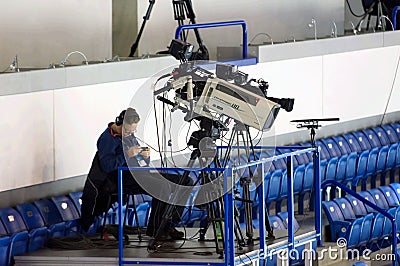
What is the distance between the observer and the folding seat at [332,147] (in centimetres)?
1355

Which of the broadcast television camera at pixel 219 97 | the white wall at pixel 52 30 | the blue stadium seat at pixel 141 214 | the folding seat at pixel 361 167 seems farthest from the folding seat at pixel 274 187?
the broadcast television camera at pixel 219 97

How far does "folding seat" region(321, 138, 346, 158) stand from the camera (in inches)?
533

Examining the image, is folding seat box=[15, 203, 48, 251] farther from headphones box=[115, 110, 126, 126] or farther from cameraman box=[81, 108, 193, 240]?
headphones box=[115, 110, 126, 126]

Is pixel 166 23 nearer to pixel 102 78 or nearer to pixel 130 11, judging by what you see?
pixel 130 11

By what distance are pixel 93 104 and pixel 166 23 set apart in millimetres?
3287

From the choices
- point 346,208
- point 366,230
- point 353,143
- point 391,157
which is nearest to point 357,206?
point 346,208

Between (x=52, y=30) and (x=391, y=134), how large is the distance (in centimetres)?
532

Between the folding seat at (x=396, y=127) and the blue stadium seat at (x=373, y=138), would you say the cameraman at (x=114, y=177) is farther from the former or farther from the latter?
the folding seat at (x=396, y=127)

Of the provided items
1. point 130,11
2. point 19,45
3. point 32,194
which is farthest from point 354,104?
point 32,194

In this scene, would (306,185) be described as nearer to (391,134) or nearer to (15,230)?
(391,134)

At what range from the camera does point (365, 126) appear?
15023 millimetres

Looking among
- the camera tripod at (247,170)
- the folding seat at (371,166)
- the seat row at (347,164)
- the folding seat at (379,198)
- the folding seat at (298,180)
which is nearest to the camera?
the camera tripod at (247,170)

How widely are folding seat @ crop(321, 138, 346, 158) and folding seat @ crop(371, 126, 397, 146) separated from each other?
1.07 meters

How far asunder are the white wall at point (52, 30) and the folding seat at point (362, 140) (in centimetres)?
368
